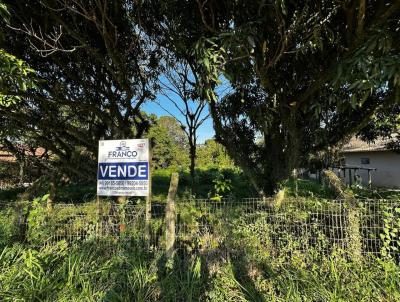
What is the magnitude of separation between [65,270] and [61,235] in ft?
2.47

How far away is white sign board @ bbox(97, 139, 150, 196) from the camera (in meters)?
4.18

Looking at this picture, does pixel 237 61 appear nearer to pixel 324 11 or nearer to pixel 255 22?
pixel 255 22

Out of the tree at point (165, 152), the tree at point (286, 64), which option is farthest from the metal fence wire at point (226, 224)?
the tree at point (165, 152)

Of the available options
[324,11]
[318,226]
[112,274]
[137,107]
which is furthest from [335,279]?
[137,107]

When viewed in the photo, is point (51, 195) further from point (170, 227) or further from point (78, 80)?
point (78, 80)

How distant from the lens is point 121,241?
13.7 feet

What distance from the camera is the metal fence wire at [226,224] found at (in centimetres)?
388

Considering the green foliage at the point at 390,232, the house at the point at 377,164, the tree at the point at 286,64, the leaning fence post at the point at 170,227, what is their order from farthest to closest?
the house at the point at 377,164
the leaning fence post at the point at 170,227
the green foliage at the point at 390,232
the tree at the point at 286,64

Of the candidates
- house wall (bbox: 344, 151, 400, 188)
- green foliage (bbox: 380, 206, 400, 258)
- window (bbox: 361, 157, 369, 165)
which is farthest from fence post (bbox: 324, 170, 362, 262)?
window (bbox: 361, 157, 369, 165)

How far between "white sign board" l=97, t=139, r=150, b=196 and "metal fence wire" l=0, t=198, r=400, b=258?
0.25m

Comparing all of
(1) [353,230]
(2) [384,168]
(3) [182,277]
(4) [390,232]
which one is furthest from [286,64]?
(2) [384,168]

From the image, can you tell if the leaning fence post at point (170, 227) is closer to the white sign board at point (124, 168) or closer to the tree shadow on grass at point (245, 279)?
the white sign board at point (124, 168)

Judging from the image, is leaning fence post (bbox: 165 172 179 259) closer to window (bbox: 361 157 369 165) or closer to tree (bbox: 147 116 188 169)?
window (bbox: 361 157 369 165)

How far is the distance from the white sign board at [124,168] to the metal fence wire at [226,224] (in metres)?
0.25
